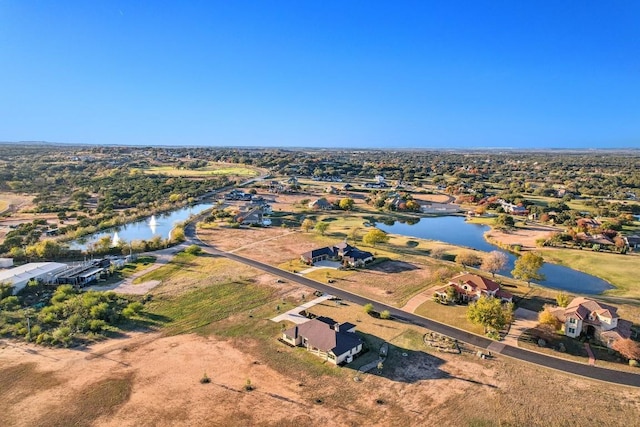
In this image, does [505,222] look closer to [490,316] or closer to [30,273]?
[490,316]

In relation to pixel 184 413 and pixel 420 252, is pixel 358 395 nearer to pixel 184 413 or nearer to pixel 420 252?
pixel 184 413

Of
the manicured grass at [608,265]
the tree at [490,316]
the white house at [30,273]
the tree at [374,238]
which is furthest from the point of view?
the tree at [374,238]

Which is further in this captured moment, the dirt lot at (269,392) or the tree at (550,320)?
the tree at (550,320)

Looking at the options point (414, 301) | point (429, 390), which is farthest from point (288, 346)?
point (414, 301)

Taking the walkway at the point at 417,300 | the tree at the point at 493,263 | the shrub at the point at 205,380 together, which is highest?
the tree at the point at 493,263

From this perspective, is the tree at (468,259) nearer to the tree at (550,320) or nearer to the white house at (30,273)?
the tree at (550,320)

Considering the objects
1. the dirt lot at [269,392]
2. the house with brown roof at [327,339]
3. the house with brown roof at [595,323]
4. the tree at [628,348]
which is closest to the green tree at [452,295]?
the house with brown roof at [595,323]

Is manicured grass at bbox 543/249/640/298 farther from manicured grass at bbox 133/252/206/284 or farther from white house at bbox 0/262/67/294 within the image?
white house at bbox 0/262/67/294
